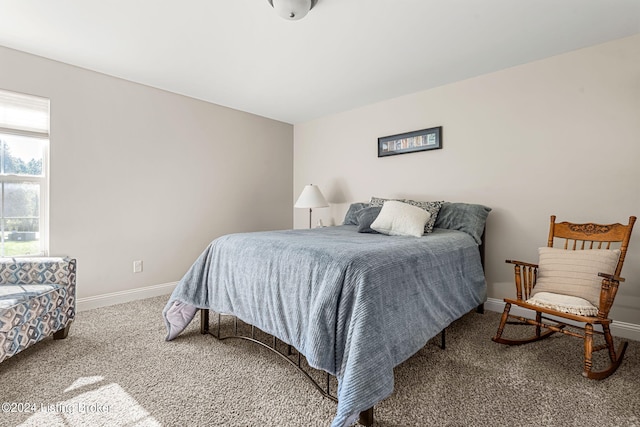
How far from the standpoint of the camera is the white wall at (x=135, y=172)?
2.70 meters

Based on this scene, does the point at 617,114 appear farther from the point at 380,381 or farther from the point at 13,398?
the point at 13,398

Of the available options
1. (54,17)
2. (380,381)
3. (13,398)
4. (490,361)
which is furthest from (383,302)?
(54,17)

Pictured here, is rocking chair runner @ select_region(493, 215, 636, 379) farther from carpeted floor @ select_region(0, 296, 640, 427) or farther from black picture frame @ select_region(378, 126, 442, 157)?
black picture frame @ select_region(378, 126, 442, 157)

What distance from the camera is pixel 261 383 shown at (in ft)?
5.45

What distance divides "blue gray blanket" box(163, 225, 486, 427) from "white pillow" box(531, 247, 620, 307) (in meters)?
0.49

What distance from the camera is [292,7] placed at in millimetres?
1868

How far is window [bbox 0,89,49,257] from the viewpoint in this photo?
8.29 feet

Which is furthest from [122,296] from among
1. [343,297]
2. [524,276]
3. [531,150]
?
[531,150]

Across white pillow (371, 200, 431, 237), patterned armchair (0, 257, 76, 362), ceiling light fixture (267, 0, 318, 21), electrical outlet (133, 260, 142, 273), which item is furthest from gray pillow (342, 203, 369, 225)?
patterned armchair (0, 257, 76, 362)

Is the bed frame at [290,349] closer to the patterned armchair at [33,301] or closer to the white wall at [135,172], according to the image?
the patterned armchair at [33,301]

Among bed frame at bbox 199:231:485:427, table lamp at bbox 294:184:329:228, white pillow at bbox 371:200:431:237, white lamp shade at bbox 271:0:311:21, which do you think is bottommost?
bed frame at bbox 199:231:485:427

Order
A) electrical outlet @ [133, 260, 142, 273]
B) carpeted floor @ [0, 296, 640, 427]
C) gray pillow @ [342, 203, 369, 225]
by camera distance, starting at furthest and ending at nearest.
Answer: gray pillow @ [342, 203, 369, 225] < electrical outlet @ [133, 260, 142, 273] < carpeted floor @ [0, 296, 640, 427]

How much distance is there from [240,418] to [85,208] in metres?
2.52

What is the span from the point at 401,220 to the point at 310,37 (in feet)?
5.25
